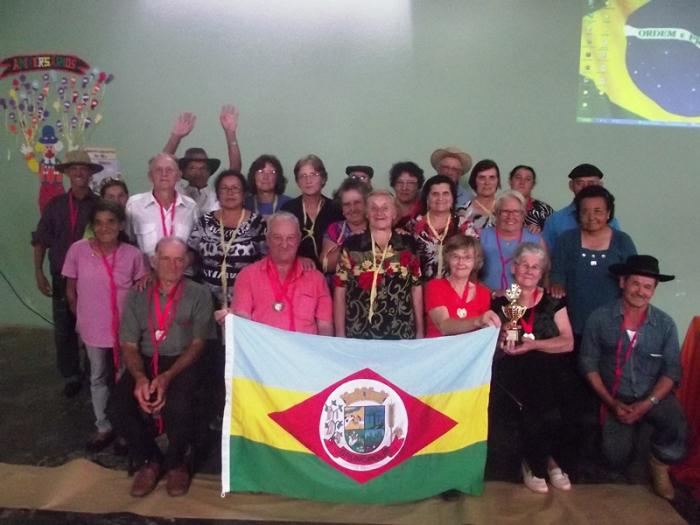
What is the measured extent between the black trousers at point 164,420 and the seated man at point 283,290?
48 centimetres

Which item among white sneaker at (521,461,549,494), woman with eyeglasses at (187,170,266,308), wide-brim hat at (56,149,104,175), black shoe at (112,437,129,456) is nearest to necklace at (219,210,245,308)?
woman with eyeglasses at (187,170,266,308)

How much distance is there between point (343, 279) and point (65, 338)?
2.32 m

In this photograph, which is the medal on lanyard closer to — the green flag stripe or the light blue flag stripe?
the light blue flag stripe

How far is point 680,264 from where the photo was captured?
16.0ft

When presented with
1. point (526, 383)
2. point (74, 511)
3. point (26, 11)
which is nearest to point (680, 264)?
point (526, 383)

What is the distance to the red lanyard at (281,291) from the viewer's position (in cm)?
270

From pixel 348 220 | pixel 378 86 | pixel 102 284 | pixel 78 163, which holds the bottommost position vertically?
pixel 102 284

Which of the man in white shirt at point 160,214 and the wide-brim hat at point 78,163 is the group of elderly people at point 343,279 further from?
the wide-brim hat at point 78,163

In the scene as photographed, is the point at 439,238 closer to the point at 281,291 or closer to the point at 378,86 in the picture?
the point at 281,291

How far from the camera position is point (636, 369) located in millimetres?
2756

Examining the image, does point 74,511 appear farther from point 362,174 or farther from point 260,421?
point 362,174

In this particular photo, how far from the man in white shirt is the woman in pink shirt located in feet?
0.76

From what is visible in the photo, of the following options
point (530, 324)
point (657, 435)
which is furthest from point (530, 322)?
point (657, 435)

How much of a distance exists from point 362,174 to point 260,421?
2.05m
